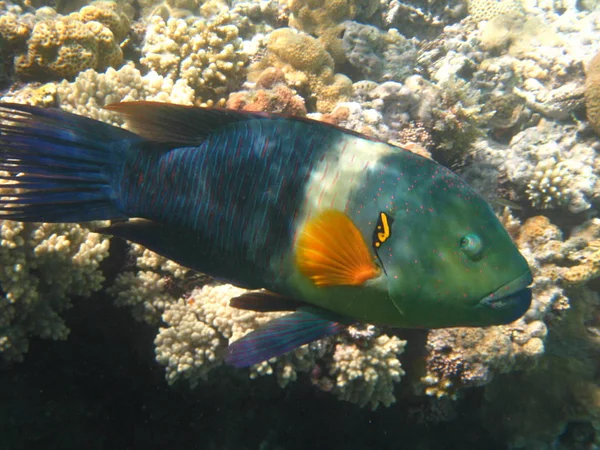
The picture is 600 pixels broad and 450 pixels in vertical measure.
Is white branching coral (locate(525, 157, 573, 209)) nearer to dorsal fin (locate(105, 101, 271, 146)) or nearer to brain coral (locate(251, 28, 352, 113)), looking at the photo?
brain coral (locate(251, 28, 352, 113))

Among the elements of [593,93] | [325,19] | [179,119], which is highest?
[593,93]

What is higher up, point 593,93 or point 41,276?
point 593,93

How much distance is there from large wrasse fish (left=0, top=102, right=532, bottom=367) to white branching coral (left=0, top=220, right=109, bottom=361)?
4.77ft

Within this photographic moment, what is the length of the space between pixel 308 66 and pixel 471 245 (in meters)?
4.37

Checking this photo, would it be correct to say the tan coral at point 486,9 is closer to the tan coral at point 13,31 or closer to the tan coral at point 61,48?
the tan coral at point 61,48

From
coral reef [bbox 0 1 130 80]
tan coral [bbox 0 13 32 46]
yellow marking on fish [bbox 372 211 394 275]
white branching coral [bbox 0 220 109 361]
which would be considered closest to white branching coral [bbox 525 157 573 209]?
yellow marking on fish [bbox 372 211 394 275]

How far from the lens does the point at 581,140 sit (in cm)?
662

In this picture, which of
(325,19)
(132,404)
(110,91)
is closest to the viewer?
(132,404)

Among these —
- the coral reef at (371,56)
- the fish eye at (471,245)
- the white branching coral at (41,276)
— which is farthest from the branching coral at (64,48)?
the fish eye at (471,245)

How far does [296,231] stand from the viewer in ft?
5.53

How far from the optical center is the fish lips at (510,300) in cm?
156

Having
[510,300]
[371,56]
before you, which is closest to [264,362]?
[510,300]

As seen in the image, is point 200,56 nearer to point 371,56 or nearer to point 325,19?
point 325,19

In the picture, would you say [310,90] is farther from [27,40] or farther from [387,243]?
[387,243]
